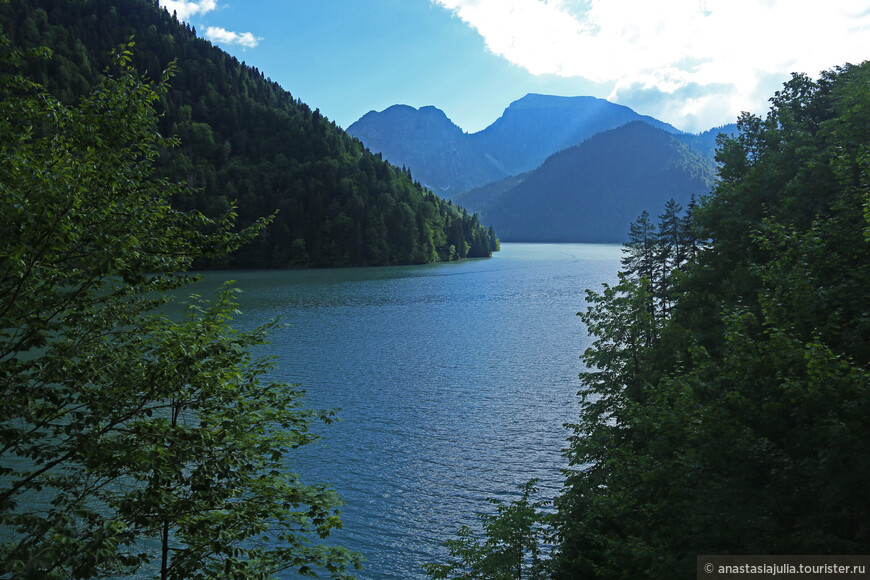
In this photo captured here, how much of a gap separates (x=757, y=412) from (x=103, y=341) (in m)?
13.2

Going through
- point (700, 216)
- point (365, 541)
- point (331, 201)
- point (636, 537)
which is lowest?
point (365, 541)

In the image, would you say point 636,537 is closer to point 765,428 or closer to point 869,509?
point 765,428

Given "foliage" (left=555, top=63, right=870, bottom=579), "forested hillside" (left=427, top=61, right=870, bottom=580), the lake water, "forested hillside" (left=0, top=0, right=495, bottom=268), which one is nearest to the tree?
the lake water

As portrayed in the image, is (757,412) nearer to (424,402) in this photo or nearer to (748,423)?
(748,423)

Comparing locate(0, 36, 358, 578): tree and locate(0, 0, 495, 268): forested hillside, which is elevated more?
locate(0, 0, 495, 268): forested hillside

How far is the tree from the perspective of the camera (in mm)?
6914

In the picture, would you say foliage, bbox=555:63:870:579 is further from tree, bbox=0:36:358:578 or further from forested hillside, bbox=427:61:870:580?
tree, bbox=0:36:358:578

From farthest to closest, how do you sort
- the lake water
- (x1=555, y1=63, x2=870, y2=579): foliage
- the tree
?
the lake water → (x1=555, y1=63, x2=870, y2=579): foliage → the tree

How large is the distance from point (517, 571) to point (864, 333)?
10.3 metres

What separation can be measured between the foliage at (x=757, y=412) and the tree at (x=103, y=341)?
7983 millimetres

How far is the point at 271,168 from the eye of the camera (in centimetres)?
16312

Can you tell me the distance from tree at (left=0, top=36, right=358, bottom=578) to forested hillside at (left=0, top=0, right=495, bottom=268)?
125302mm

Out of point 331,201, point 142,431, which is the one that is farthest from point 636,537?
point 331,201

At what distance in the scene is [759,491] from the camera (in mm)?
10211
